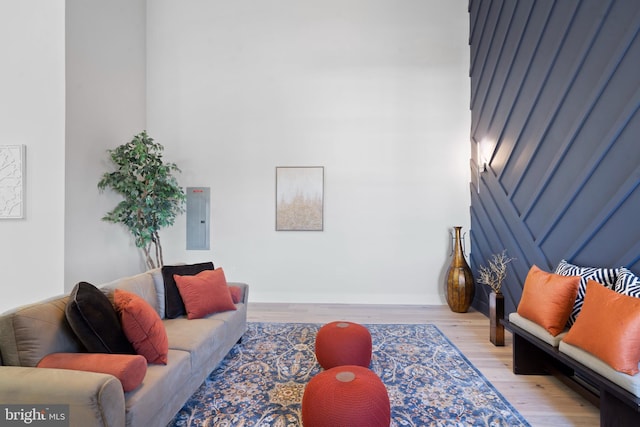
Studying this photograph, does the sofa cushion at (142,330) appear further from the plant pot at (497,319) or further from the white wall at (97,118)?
the plant pot at (497,319)

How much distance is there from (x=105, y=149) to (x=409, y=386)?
175 inches

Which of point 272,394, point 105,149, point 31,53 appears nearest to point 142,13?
point 31,53

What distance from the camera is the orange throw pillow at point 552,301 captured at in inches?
84.0

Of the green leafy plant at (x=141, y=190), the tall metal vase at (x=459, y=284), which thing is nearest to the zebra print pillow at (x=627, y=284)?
the tall metal vase at (x=459, y=284)

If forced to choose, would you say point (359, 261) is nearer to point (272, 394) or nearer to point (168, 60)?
point (272, 394)

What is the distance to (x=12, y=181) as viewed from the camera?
3367mm

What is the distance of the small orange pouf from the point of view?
1514 millimetres

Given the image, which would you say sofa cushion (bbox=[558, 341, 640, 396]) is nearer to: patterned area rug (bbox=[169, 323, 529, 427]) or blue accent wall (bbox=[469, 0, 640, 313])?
patterned area rug (bbox=[169, 323, 529, 427])

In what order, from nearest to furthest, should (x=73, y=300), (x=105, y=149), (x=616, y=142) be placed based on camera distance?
(x=73, y=300)
(x=616, y=142)
(x=105, y=149)

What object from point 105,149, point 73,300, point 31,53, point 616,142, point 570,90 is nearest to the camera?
point 73,300

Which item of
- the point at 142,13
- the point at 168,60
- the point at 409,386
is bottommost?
the point at 409,386

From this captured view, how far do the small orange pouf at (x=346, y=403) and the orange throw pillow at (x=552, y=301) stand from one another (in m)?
1.40

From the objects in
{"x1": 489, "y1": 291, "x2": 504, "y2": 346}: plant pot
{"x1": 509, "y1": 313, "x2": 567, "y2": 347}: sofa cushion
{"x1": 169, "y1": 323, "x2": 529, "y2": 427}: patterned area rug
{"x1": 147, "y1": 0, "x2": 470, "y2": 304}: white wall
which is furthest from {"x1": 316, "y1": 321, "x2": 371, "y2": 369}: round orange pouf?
{"x1": 147, "y1": 0, "x2": 470, "y2": 304}: white wall

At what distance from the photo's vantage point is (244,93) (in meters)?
4.65
